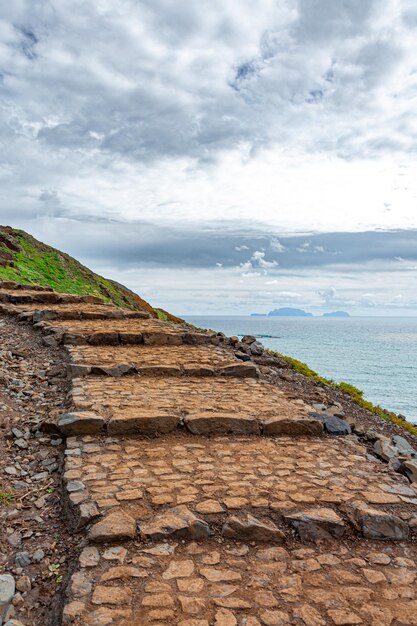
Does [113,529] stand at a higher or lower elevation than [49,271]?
lower

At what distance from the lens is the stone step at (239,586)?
3377mm

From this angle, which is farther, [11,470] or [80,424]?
[80,424]

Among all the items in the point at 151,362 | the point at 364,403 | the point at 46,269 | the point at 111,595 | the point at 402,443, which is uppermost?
the point at 46,269

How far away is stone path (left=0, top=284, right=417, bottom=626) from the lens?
353 cm

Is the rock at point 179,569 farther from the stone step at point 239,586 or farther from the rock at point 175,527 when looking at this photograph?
the rock at point 175,527

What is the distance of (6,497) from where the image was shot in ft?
16.0

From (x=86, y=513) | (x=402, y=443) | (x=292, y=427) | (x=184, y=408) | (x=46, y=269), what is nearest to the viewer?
(x=86, y=513)

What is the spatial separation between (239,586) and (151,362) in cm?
722

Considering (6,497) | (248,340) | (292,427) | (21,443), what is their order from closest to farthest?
1. (6,497)
2. (21,443)
3. (292,427)
4. (248,340)

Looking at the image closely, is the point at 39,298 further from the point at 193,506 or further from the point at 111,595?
the point at 111,595

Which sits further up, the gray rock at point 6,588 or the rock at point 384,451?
the rock at point 384,451

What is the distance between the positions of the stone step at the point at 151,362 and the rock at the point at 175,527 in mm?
5326

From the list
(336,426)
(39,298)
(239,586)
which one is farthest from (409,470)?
(39,298)

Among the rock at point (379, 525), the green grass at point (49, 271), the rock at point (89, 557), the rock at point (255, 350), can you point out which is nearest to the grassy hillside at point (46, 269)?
the green grass at point (49, 271)
